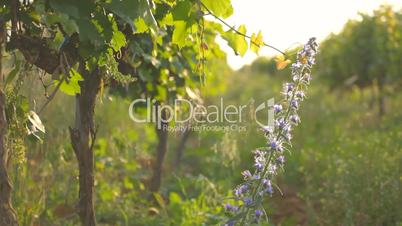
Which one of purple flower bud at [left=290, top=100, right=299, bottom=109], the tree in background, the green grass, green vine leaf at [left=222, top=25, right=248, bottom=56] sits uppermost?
the tree in background

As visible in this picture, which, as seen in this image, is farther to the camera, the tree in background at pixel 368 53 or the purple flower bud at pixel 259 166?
the tree in background at pixel 368 53

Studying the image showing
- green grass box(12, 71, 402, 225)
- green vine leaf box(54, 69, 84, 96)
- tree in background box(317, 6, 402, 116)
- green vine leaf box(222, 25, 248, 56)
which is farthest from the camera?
tree in background box(317, 6, 402, 116)

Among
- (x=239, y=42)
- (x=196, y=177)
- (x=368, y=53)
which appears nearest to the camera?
(x=239, y=42)

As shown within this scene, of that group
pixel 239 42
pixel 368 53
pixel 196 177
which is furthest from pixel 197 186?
pixel 368 53

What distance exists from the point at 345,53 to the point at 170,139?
4398 mm

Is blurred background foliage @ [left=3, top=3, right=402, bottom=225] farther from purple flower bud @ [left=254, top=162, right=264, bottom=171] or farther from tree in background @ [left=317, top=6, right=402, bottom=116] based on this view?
tree in background @ [left=317, top=6, right=402, bottom=116]

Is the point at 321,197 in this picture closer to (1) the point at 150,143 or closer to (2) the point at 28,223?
(2) the point at 28,223

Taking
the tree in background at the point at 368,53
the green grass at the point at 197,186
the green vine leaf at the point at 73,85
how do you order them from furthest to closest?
the tree in background at the point at 368,53 < the green grass at the point at 197,186 < the green vine leaf at the point at 73,85

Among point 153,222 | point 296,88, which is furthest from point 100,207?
point 296,88

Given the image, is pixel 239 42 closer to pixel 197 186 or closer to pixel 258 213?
pixel 258 213

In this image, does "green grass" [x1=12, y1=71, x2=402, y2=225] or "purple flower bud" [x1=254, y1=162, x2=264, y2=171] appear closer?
"purple flower bud" [x1=254, y1=162, x2=264, y2=171]

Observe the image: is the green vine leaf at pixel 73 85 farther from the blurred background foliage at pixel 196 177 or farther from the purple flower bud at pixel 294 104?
the purple flower bud at pixel 294 104

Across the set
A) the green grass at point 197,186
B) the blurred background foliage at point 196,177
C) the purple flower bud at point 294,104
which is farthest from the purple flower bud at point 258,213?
the blurred background foliage at point 196,177

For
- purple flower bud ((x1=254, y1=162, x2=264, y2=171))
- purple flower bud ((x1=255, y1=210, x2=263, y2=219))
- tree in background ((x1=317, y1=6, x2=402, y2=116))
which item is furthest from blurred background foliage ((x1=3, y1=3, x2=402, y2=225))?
tree in background ((x1=317, y1=6, x2=402, y2=116))
